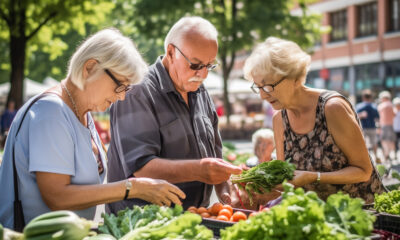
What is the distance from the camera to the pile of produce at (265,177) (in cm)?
290

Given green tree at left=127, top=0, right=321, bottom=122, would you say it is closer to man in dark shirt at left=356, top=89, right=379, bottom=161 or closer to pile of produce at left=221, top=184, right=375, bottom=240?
man in dark shirt at left=356, top=89, right=379, bottom=161

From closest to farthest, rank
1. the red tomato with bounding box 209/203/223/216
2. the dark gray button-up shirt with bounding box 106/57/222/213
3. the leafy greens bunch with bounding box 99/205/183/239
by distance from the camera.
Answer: the leafy greens bunch with bounding box 99/205/183/239 → the red tomato with bounding box 209/203/223/216 → the dark gray button-up shirt with bounding box 106/57/222/213

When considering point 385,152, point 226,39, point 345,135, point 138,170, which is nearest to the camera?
point 138,170

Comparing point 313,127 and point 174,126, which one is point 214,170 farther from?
→ point 313,127

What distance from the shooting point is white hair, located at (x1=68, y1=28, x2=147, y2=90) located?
8.20ft

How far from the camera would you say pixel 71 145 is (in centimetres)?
239

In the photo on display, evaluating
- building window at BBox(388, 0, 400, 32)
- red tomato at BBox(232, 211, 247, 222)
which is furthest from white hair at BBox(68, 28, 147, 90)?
building window at BBox(388, 0, 400, 32)

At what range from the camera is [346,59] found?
1111 inches

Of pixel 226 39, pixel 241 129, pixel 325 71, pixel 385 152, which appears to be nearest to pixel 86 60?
pixel 385 152

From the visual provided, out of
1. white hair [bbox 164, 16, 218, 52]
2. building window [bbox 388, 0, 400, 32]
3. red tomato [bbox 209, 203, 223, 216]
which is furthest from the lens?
building window [bbox 388, 0, 400, 32]

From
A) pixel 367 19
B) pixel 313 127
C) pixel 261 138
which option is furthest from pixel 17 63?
pixel 367 19

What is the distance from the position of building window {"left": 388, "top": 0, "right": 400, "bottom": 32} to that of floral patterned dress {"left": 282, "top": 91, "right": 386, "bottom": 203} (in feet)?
78.9

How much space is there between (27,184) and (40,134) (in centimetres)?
29

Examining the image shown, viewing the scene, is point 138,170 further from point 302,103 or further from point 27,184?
point 302,103
